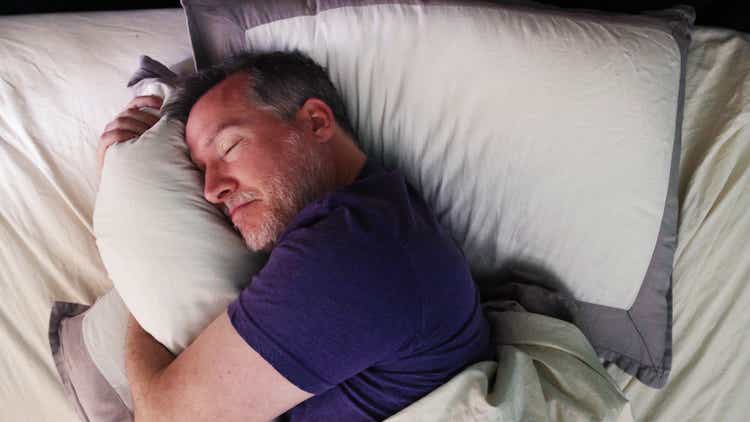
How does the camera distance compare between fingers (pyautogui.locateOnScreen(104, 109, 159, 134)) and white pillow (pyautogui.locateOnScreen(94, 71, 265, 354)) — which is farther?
fingers (pyautogui.locateOnScreen(104, 109, 159, 134))

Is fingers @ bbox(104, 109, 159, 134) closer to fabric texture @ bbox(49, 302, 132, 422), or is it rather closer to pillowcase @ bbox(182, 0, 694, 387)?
pillowcase @ bbox(182, 0, 694, 387)

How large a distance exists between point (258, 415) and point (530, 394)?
1.20ft

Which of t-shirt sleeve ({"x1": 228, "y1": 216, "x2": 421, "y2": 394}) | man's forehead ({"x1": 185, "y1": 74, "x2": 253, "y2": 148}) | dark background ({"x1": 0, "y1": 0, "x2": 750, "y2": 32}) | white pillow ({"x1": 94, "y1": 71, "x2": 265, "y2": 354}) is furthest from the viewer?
dark background ({"x1": 0, "y1": 0, "x2": 750, "y2": 32})

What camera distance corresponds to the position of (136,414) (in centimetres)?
87

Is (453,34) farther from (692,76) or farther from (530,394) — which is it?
(530,394)

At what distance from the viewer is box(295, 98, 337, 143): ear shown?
996 mm

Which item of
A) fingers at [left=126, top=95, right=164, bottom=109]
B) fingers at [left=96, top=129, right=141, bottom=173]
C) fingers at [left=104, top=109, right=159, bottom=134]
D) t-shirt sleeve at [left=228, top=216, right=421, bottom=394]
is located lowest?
t-shirt sleeve at [left=228, top=216, right=421, bottom=394]

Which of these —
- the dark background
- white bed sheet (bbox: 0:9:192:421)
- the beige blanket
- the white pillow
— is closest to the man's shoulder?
the white pillow

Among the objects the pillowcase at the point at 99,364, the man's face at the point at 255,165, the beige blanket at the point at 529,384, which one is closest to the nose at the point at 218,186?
the man's face at the point at 255,165

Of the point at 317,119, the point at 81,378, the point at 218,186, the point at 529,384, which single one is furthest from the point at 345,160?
the point at 81,378

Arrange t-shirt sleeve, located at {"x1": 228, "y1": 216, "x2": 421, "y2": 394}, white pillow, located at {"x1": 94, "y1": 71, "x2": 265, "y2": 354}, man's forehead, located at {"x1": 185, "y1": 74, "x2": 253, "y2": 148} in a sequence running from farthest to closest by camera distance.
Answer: man's forehead, located at {"x1": 185, "y1": 74, "x2": 253, "y2": 148}, white pillow, located at {"x1": 94, "y1": 71, "x2": 265, "y2": 354}, t-shirt sleeve, located at {"x1": 228, "y1": 216, "x2": 421, "y2": 394}

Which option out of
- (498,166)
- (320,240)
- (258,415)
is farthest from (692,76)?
(258,415)

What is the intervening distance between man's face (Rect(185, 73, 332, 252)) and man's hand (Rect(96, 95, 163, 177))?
0.39 feet

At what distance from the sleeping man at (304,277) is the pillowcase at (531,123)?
8cm
